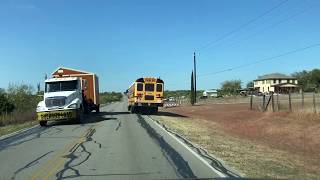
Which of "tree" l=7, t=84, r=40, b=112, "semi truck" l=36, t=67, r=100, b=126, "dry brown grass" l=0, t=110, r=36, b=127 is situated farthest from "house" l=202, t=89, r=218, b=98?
"semi truck" l=36, t=67, r=100, b=126

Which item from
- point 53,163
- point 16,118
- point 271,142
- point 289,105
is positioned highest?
point 289,105

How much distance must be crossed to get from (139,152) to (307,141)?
11.0m

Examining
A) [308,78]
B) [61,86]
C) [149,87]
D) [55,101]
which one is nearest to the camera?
[55,101]

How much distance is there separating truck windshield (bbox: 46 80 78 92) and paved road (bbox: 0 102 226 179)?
36.3 ft

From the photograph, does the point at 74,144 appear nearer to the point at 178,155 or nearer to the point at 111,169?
the point at 178,155

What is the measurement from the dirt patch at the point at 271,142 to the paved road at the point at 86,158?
2.05 meters

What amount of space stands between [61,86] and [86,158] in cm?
1913

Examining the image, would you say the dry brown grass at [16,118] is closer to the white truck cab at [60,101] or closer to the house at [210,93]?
the white truck cab at [60,101]

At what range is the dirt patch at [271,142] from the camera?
46.0 feet

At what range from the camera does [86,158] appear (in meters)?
15.4

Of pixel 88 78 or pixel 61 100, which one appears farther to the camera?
pixel 88 78

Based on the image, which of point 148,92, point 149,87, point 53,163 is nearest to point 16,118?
point 148,92

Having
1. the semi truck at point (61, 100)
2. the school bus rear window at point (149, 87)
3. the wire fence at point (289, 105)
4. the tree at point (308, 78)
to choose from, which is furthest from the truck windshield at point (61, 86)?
the tree at point (308, 78)

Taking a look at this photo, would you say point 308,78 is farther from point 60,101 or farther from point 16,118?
point 60,101
